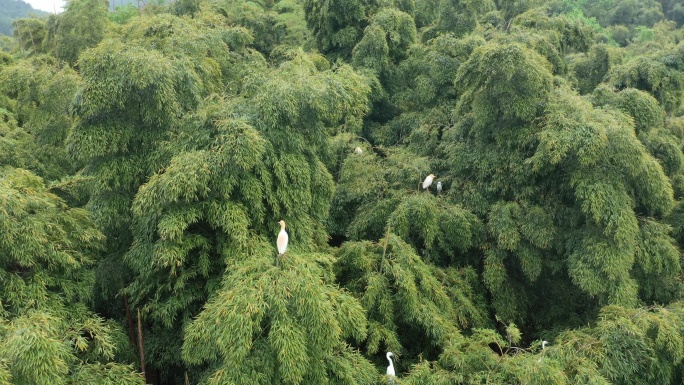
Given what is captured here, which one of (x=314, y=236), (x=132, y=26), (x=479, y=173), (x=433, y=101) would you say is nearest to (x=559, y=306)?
(x=479, y=173)

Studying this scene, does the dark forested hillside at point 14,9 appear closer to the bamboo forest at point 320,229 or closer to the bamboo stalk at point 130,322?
the bamboo forest at point 320,229

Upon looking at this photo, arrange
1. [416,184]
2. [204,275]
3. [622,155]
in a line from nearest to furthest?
1. [204,275]
2. [622,155]
3. [416,184]

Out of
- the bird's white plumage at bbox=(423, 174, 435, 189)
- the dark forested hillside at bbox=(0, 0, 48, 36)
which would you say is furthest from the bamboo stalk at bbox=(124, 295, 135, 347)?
the dark forested hillside at bbox=(0, 0, 48, 36)

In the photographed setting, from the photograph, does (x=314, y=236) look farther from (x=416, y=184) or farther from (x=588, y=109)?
(x=588, y=109)

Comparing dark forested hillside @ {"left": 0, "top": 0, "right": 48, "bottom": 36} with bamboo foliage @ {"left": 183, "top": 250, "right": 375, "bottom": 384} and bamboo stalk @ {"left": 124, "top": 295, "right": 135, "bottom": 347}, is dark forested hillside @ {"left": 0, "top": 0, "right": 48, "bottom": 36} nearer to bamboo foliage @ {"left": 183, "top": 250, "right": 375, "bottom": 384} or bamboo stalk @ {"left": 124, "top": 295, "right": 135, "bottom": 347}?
bamboo stalk @ {"left": 124, "top": 295, "right": 135, "bottom": 347}

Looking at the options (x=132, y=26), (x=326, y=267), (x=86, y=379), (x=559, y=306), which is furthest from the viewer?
(x=132, y=26)

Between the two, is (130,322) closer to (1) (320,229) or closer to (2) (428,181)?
→ (1) (320,229)

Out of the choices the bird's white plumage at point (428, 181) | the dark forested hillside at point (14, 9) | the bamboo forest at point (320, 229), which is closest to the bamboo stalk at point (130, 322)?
the bamboo forest at point (320, 229)

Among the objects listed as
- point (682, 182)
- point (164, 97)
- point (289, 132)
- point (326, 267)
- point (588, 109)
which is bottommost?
point (682, 182)

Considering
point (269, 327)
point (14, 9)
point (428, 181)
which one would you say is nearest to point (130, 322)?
point (269, 327)
